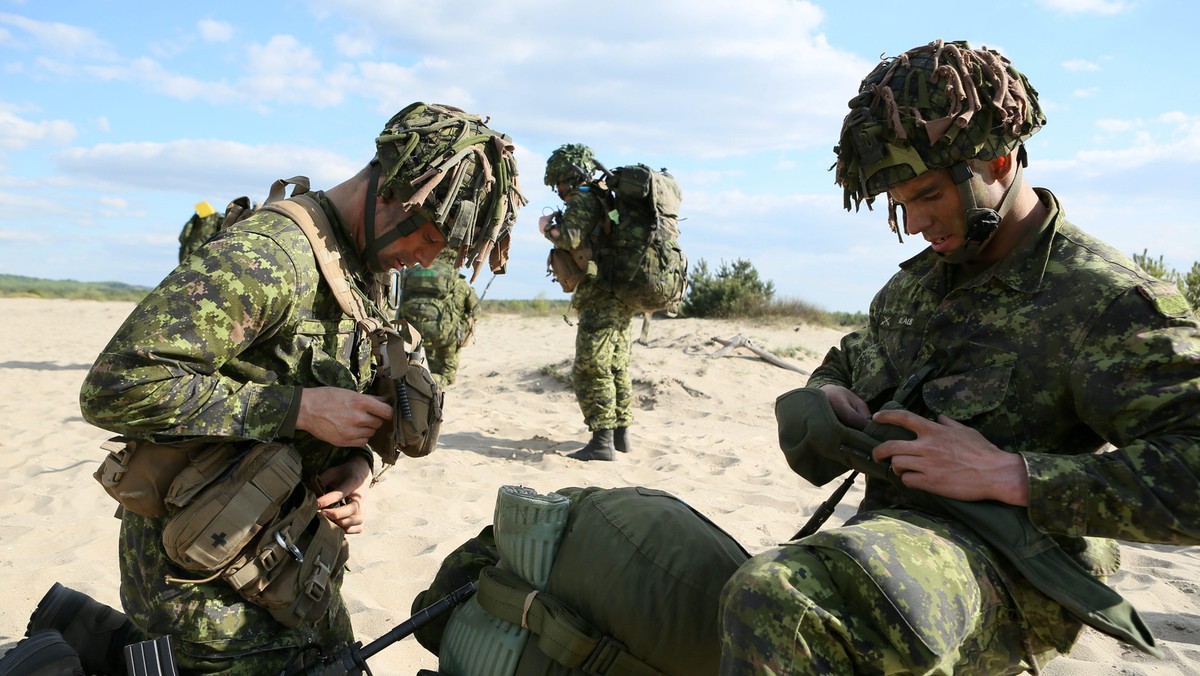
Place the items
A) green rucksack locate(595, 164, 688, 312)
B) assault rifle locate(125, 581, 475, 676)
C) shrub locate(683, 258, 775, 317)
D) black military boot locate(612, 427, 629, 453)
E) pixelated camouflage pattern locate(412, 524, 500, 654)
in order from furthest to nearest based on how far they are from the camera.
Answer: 1. shrub locate(683, 258, 775, 317)
2. black military boot locate(612, 427, 629, 453)
3. green rucksack locate(595, 164, 688, 312)
4. pixelated camouflage pattern locate(412, 524, 500, 654)
5. assault rifle locate(125, 581, 475, 676)

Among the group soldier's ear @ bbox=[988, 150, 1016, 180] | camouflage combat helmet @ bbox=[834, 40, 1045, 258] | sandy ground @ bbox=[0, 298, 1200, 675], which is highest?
camouflage combat helmet @ bbox=[834, 40, 1045, 258]

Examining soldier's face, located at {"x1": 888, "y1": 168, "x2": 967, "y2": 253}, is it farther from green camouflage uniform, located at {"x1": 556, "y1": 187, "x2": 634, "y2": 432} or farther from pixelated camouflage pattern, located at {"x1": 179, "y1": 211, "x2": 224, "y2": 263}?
pixelated camouflage pattern, located at {"x1": 179, "y1": 211, "x2": 224, "y2": 263}

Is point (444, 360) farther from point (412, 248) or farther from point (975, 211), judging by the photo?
point (975, 211)

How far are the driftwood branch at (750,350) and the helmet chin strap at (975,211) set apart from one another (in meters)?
9.24

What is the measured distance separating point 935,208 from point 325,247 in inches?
69.3

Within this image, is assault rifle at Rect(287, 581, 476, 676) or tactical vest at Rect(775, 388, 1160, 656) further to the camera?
assault rifle at Rect(287, 581, 476, 676)

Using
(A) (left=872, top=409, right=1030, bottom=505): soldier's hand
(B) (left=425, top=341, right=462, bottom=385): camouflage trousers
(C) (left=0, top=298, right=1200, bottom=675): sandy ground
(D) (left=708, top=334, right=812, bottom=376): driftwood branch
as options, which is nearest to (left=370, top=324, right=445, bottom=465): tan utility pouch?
(C) (left=0, top=298, right=1200, bottom=675): sandy ground

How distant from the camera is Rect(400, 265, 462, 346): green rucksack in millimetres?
8633

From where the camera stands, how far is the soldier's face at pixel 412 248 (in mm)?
2721

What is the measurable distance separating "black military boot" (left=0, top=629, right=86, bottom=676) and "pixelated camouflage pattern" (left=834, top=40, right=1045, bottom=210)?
2664mm

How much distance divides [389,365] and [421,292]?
20.8 ft

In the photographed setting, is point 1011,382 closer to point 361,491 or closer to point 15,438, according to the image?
point 361,491

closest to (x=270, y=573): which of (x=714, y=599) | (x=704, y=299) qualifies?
(x=714, y=599)

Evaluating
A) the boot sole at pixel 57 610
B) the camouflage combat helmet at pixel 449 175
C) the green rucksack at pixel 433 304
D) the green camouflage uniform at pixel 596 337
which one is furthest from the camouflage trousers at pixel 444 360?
the camouflage combat helmet at pixel 449 175
